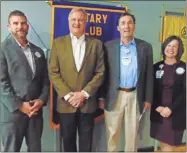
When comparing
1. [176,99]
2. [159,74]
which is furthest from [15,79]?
[176,99]

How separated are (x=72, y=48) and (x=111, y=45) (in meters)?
0.35

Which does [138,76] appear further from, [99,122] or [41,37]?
[41,37]

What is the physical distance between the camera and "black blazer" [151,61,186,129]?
215 centimetres

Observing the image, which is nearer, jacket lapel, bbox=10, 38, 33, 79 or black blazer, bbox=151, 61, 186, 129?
jacket lapel, bbox=10, 38, 33, 79

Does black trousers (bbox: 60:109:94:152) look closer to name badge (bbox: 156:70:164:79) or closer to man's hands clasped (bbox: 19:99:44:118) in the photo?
man's hands clasped (bbox: 19:99:44:118)

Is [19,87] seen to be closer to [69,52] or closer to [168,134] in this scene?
[69,52]

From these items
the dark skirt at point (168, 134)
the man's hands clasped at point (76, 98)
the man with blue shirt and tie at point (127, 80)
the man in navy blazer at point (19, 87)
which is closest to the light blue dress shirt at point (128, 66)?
the man with blue shirt and tie at point (127, 80)

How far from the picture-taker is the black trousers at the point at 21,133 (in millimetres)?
2000

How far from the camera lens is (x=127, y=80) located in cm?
211

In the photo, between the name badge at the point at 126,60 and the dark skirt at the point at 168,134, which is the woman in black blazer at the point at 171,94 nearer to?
the dark skirt at the point at 168,134

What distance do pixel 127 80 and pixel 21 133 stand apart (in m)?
1.01

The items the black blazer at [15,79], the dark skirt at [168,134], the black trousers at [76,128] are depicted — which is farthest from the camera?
the dark skirt at [168,134]

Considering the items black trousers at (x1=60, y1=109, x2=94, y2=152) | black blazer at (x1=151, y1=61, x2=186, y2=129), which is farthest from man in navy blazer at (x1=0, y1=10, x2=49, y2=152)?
black blazer at (x1=151, y1=61, x2=186, y2=129)

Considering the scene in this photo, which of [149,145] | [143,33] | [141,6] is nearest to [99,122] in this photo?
[149,145]
